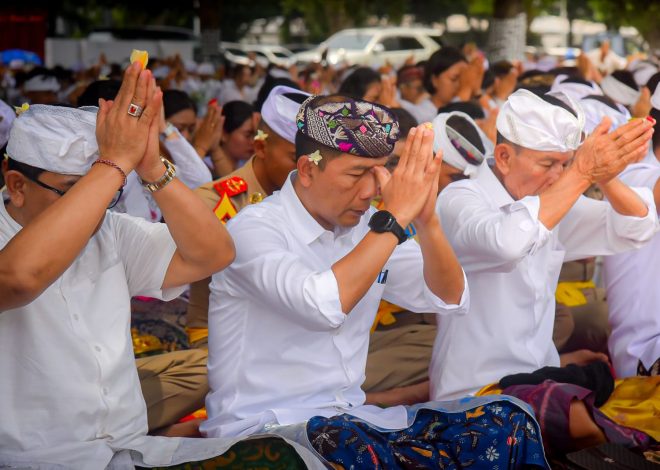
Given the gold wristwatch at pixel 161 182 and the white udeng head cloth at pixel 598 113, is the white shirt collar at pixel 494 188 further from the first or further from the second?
the gold wristwatch at pixel 161 182

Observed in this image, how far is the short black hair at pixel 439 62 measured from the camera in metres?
9.43

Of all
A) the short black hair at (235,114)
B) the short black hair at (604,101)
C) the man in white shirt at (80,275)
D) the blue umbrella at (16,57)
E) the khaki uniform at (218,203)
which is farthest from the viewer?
the blue umbrella at (16,57)

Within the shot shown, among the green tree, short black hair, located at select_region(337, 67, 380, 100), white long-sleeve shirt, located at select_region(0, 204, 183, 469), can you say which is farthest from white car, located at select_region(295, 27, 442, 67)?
white long-sleeve shirt, located at select_region(0, 204, 183, 469)

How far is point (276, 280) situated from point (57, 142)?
814 mm

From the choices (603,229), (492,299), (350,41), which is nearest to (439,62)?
(603,229)

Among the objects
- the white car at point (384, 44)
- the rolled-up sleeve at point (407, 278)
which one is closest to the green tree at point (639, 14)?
the white car at point (384, 44)

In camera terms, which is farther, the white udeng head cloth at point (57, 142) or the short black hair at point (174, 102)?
the short black hair at point (174, 102)

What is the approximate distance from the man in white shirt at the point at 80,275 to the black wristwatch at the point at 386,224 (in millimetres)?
459

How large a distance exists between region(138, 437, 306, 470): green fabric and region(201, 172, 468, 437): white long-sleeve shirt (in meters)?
0.39

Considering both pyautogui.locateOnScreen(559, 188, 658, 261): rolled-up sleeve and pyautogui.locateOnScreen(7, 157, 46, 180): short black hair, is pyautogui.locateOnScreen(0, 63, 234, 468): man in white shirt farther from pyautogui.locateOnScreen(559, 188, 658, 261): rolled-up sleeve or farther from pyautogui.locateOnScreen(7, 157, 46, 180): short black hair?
pyautogui.locateOnScreen(559, 188, 658, 261): rolled-up sleeve

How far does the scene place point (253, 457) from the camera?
3.17 m

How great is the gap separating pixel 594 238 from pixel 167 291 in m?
2.01

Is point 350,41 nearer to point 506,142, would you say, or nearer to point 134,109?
point 506,142

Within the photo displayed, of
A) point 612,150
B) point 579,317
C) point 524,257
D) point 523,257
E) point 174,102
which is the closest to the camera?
point 612,150
